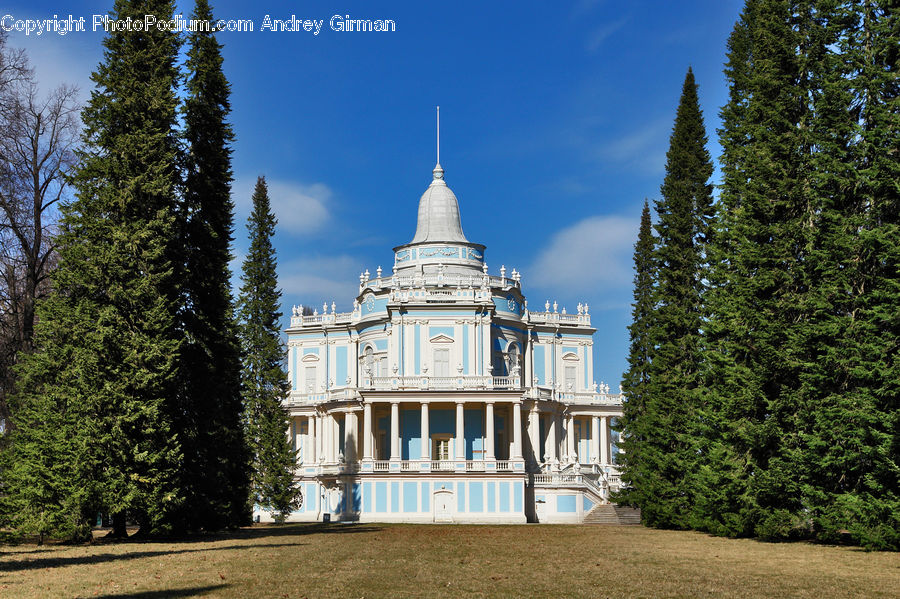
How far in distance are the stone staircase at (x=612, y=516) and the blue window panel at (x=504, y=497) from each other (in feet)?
13.0

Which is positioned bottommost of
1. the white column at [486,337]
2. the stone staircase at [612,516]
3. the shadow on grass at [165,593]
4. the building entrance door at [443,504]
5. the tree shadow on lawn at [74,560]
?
the stone staircase at [612,516]

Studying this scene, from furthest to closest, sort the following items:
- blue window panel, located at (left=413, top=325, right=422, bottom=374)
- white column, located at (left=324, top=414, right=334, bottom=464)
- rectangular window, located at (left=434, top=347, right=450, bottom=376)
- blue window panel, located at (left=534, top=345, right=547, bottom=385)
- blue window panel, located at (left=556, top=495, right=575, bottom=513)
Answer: blue window panel, located at (left=534, top=345, right=547, bottom=385), white column, located at (left=324, top=414, right=334, bottom=464), rectangular window, located at (left=434, top=347, right=450, bottom=376), blue window panel, located at (left=413, top=325, right=422, bottom=374), blue window panel, located at (left=556, top=495, right=575, bottom=513)

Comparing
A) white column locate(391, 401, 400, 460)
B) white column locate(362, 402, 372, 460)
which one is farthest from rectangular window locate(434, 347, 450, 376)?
white column locate(362, 402, 372, 460)

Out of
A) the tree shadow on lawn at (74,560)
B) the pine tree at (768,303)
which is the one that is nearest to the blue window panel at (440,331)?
the pine tree at (768,303)

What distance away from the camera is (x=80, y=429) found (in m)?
22.0

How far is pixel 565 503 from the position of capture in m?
46.3

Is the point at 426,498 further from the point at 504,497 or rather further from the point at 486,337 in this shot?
the point at 486,337

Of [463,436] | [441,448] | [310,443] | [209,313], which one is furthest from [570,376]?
[209,313]

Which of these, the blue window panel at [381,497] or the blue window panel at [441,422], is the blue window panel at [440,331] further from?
the blue window panel at [381,497]

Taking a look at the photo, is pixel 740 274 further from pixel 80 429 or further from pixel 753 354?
pixel 80 429

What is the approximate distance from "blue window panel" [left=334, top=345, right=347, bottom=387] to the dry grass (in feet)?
116

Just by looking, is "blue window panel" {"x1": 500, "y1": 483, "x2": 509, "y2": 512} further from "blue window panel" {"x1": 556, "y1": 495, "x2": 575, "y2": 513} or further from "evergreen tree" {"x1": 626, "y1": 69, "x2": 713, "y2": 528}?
"evergreen tree" {"x1": 626, "y1": 69, "x2": 713, "y2": 528}

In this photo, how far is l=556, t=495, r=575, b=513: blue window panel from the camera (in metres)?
46.2

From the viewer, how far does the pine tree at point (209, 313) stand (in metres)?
25.9
